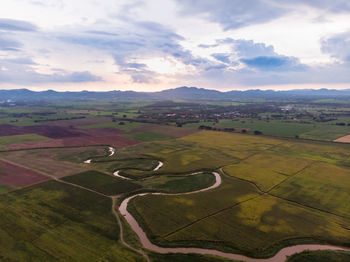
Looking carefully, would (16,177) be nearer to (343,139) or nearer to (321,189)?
(321,189)

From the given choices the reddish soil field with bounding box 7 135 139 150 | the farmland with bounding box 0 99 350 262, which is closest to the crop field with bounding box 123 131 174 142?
the reddish soil field with bounding box 7 135 139 150

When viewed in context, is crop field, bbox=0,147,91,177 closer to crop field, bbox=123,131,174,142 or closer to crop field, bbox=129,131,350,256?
crop field, bbox=123,131,174,142

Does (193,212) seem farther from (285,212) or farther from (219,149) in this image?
(219,149)

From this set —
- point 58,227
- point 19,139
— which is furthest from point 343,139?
point 19,139

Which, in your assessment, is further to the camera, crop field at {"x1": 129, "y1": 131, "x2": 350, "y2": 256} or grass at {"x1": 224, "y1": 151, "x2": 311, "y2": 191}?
grass at {"x1": 224, "y1": 151, "x2": 311, "y2": 191}

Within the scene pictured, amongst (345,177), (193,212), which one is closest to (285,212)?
(193,212)

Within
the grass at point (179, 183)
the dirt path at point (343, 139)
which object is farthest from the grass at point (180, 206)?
the dirt path at point (343, 139)

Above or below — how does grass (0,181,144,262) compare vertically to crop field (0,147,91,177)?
below
